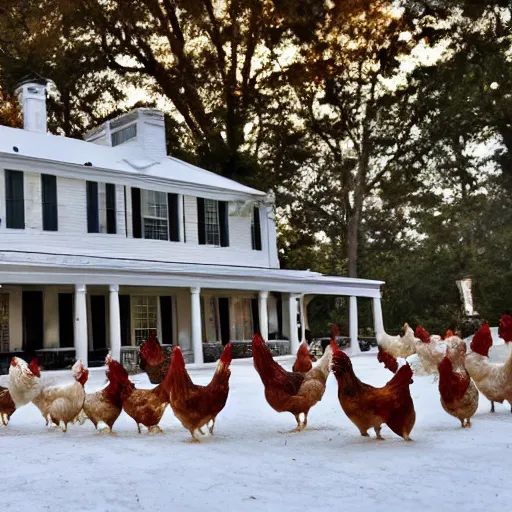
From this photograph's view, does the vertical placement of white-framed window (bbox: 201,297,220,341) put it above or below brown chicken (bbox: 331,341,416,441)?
above

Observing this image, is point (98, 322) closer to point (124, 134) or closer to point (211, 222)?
point (211, 222)

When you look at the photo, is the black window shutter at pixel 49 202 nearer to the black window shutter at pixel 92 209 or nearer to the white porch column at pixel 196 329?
the black window shutter at pixel 92 209

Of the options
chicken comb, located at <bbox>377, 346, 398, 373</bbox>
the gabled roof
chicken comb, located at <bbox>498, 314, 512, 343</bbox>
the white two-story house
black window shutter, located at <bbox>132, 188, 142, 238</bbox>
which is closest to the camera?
chicken comb, located at <bbox>498, 314, 512, 343</bbox>

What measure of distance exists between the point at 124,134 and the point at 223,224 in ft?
15.5

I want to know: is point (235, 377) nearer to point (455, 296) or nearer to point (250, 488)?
point (250, 488)

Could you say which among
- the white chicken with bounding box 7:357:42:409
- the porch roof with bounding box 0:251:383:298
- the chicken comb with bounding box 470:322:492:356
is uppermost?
the porch roof with bounding box 0:251:383:298

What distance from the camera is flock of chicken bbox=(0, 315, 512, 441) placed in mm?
8953

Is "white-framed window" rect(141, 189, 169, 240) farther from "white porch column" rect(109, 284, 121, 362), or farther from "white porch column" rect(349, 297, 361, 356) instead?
"white porch column" rect(349, 297, 361, 356)

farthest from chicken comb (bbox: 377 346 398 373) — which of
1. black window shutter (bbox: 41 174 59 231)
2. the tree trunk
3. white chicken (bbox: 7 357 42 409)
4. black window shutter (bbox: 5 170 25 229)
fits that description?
the tree trunk

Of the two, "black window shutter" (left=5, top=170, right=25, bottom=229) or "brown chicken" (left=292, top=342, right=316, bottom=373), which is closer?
"brown chicken" (left=292, top=342, right=316, bottom=373)

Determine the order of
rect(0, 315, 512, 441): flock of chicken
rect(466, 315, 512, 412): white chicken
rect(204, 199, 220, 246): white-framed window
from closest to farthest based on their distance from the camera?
rect(0, 315, 512, 441): flock of chicken → rect(466, 315, 512, 412): white chicken → rect(204, 199, 220, 246): white-framed window

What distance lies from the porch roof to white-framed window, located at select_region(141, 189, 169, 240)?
1602 mm

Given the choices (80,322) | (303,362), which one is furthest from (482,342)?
(80,322)

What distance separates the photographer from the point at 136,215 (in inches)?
909
